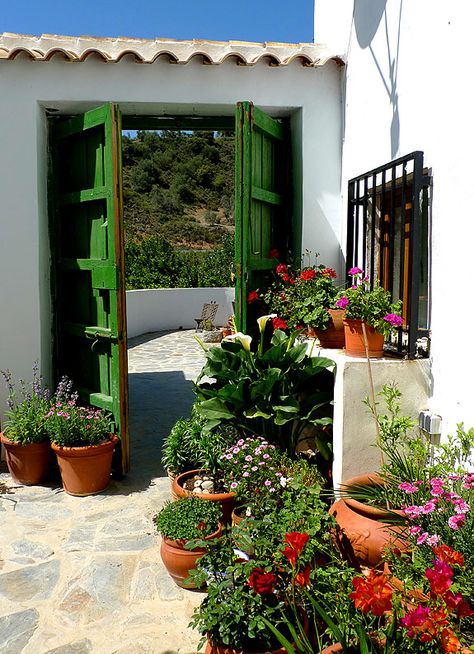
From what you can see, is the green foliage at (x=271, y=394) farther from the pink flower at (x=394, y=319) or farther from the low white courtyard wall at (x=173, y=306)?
the low white courtyard wall at (x=173, y=306)

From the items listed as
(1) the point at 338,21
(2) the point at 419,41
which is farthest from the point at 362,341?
(1) the point at 338,21

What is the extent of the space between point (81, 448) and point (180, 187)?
29.5 meters

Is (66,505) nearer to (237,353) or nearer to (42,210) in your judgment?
(237,353)

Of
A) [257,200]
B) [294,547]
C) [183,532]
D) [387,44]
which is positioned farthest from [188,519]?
[387,44]

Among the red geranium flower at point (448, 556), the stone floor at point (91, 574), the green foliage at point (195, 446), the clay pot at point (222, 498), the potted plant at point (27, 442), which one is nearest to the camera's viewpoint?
the red geranium flower at point (448, 556)

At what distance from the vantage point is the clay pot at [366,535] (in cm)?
309

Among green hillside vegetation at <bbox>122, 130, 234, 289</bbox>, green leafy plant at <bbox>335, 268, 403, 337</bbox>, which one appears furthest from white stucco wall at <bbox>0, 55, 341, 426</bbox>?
green hillside vegetation at <bbox>122, 130, 234, 289</bbox>

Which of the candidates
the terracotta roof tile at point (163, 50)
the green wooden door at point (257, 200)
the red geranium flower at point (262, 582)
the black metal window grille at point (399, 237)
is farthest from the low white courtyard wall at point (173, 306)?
the red geranium flower at point (262, 582)

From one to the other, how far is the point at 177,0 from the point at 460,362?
6298 millimetres

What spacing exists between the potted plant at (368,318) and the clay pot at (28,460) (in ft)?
9.57

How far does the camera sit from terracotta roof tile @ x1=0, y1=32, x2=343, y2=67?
5.24 meters

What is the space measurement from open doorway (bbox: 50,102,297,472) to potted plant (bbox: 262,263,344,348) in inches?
9.6

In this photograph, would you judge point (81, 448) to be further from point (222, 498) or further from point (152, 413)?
point (152, 413)

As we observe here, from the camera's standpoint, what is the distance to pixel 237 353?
183 inches
